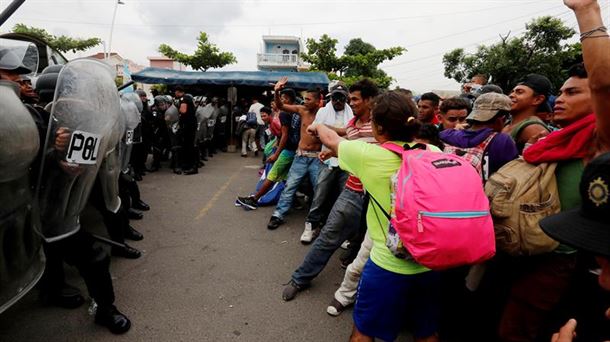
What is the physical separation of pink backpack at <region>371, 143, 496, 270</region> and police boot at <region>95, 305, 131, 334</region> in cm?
218

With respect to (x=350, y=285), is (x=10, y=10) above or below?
above

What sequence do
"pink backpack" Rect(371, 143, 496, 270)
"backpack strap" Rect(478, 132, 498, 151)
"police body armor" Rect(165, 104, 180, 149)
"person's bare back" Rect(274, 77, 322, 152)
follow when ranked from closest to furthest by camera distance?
1. "pink backpack" Rect(371, 143, 496, 270)
2. "backpack strap" Rect(478, 132, 498, 151)
3. "person's bare back" Rect(274, 77, 322, 152)
4. "police body armor" Rect(165, 104, 180, 149)

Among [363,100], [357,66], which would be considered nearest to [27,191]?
[363,100]

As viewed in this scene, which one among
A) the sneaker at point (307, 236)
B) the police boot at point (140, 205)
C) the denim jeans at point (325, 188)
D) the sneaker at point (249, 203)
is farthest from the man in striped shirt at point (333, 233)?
the police boot at point (140, 205)

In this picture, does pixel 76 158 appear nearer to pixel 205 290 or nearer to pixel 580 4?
pixel 205 290

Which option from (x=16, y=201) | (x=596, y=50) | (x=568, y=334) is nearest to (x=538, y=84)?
(x=596, y=50)

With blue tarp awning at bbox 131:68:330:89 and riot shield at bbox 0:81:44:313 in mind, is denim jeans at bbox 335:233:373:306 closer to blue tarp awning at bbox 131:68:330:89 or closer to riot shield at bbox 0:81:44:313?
riot shield at bbox 0:81:44:313

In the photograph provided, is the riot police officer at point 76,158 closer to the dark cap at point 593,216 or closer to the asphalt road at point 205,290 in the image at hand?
the asphalt road at point 205,290

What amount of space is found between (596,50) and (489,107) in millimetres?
1165

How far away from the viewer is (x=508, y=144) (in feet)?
7.39

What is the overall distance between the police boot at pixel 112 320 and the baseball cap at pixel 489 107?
117 inches

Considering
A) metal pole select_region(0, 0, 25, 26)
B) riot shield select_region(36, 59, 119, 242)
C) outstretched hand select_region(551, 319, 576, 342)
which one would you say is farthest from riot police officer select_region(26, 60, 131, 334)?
outstretched hand select_region(551, 319, 576, 342)

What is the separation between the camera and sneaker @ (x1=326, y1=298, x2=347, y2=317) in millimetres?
→ 2863

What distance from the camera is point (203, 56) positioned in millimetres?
28766
